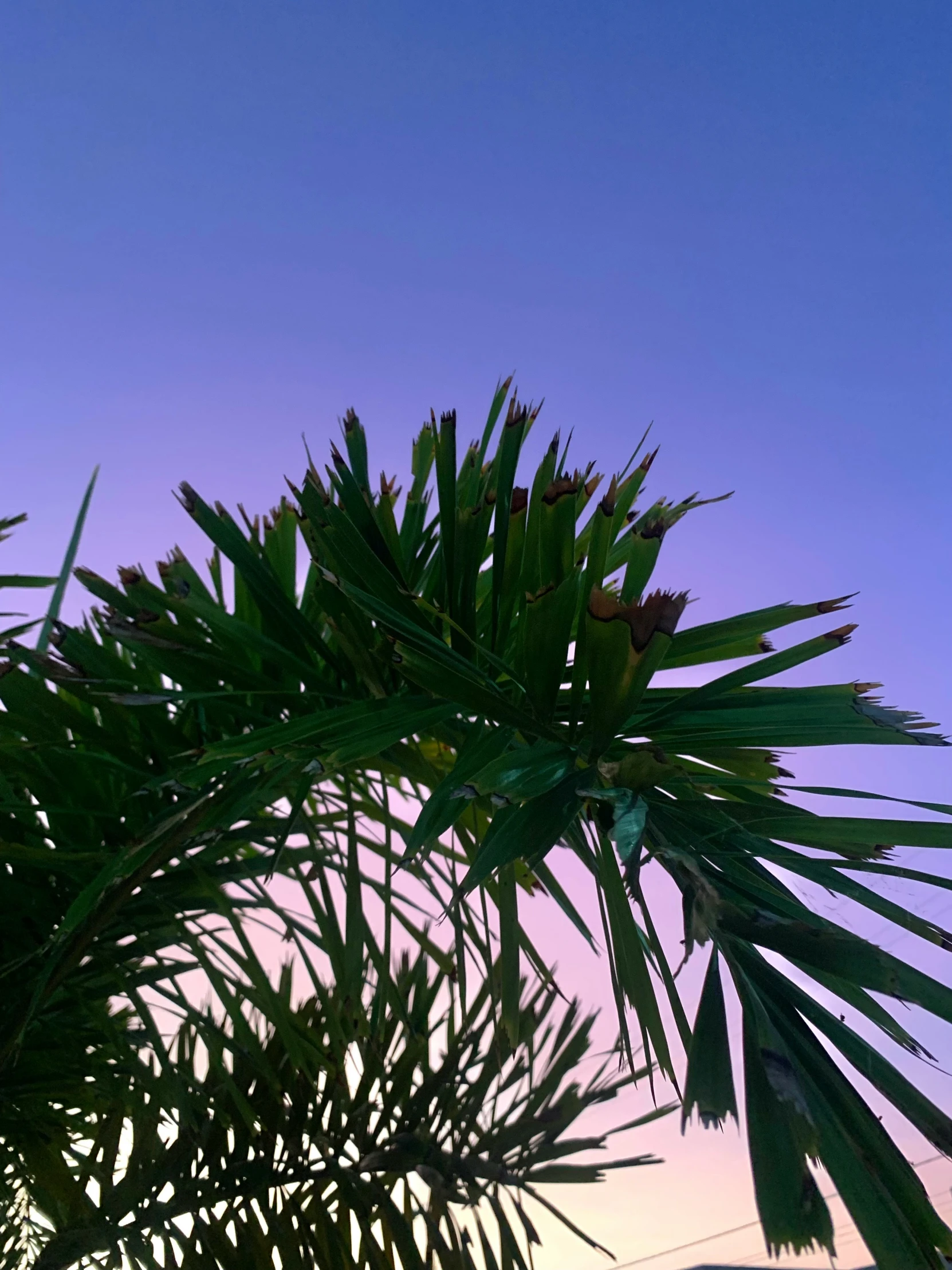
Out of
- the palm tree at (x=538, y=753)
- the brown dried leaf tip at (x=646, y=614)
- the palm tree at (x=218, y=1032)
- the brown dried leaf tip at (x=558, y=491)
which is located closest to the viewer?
the palm tree at (x=538, y=753)

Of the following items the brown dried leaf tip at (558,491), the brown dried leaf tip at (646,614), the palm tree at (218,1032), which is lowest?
the palm tree at (218,1032)

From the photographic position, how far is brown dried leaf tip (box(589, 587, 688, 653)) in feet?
1.30

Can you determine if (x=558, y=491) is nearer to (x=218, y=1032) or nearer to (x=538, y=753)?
(x=538, y=753)

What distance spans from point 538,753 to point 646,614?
118 millimetres

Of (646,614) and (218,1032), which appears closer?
(646,614)

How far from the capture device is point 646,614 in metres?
0.40

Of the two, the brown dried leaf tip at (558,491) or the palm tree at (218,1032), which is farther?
the palm tree at (218,1032)

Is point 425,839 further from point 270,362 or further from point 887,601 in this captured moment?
point 887,601

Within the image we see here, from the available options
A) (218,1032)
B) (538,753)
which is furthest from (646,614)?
(218,1032)

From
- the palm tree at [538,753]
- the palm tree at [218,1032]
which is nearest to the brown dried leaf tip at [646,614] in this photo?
the palm tree at [538,753]

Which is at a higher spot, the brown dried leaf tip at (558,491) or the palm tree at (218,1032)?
the brown dried leaf tip at (558,491)

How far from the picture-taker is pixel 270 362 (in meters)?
1.85

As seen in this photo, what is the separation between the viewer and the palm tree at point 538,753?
0.96 ft

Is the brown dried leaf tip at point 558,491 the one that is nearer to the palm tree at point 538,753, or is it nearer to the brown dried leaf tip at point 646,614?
the palm tree at point 538,753
